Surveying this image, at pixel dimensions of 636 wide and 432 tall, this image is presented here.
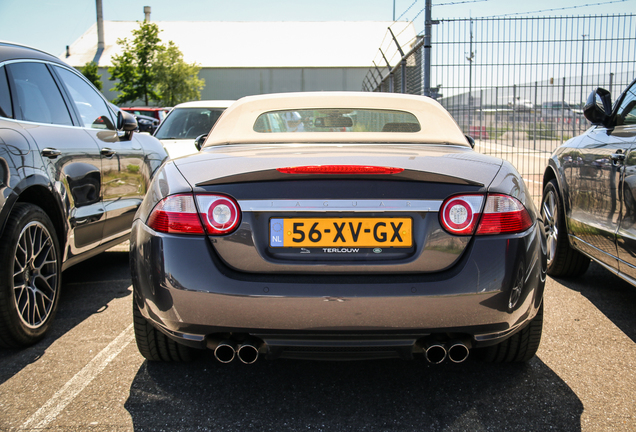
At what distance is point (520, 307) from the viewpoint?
2326 millimetres

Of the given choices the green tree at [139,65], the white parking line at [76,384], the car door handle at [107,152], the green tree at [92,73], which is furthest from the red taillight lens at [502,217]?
the green tree at [92,73]

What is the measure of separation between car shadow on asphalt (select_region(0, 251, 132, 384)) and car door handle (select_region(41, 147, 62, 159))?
106cm

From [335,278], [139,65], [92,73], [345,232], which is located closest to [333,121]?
[345,232]

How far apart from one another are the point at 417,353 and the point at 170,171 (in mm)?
1289

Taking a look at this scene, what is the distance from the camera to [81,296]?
4.35 m

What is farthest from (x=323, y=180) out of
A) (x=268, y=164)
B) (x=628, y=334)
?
(x=628, y=334)

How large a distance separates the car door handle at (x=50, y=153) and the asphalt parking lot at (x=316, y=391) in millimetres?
1073

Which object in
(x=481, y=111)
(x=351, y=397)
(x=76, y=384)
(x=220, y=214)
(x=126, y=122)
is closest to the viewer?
(x=220, y=214)

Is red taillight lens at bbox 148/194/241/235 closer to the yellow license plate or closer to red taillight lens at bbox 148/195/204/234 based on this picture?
red taillight lens at bbox 148/195/204/234

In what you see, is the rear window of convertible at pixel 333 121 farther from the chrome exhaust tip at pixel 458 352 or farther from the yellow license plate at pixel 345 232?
the chrome exhaust tip at pixel 458 352

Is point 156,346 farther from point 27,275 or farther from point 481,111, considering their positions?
point 481,111

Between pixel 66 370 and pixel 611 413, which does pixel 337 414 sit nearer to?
pixel 611 413

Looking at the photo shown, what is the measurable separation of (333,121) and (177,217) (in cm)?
152

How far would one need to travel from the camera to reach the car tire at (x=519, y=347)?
108 inches
